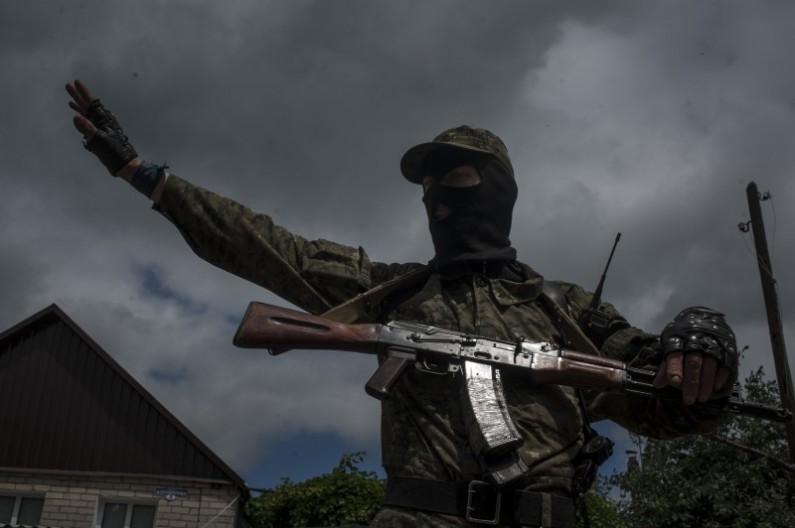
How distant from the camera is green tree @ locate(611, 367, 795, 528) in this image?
13.5 m

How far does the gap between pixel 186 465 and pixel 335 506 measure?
11.1ft

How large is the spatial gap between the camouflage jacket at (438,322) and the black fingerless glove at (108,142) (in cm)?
23

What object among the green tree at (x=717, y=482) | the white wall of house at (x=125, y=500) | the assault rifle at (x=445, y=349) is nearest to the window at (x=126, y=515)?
the white wall of house at (x=125, y=500)

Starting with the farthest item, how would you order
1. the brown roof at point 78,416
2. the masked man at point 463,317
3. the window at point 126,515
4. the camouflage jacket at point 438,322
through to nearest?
the brown roof at point 78,416 < the window at point 126,515 < the camouflage jacket at point 438,322 < the masked man at point 463,317

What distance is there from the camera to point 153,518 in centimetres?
1341

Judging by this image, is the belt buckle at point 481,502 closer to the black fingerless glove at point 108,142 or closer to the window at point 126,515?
the black fingerless glove at point 108,142

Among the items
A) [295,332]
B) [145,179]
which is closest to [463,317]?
[295,332]

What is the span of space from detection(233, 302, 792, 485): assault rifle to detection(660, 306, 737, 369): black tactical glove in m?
0.27

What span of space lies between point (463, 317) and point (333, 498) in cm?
989

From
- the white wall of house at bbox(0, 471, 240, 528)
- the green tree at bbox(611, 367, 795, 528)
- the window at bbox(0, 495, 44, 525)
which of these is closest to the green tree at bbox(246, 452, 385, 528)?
the white wall of house at bbox(0, 471, 240, 528)

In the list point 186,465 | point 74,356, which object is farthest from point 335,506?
point 74,356

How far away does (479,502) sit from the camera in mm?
2723

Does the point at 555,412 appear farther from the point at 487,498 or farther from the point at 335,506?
the point at 335,506

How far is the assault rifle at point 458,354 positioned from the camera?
9.99 ft
